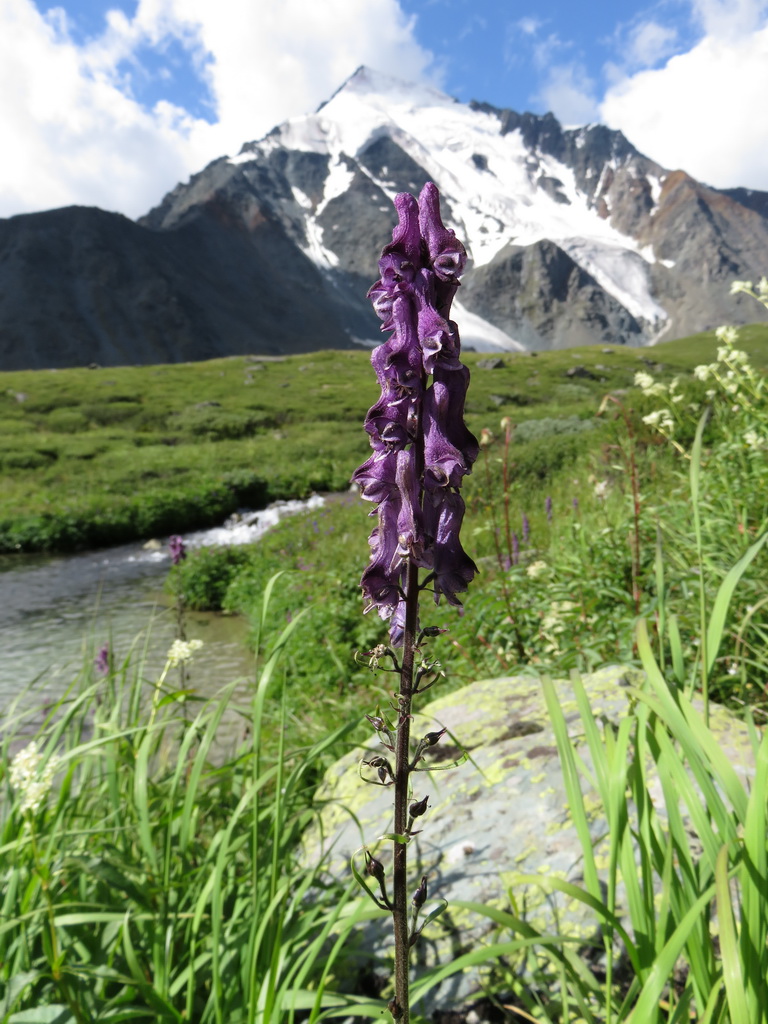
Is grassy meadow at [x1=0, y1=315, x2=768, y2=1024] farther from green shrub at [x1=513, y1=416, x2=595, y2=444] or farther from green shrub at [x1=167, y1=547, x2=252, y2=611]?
green shrub at [x1=513, y1=416, x2=595, y2=444]

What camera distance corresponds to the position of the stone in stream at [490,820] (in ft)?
7.49

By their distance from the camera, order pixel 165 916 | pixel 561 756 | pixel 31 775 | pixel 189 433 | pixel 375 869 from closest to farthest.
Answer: pixel 375 869 → pixel 561 756 → pixel 31 775 → pixel 165 916 → pixel 189 433

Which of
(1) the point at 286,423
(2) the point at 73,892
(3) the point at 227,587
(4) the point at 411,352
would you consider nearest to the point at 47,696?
(3) the point at 227,587

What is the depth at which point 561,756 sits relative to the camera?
1807mm

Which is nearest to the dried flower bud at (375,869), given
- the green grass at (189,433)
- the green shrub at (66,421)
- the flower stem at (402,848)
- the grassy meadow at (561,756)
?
the flower stem at (402,848)

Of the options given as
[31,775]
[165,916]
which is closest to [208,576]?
[165,916]

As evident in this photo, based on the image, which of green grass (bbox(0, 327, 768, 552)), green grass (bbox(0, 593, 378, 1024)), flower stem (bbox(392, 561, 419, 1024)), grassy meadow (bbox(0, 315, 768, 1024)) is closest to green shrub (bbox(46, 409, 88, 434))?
green grass (bbox(0, 327, 768, 552))

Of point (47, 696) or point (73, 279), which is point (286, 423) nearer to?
point (47, 696)

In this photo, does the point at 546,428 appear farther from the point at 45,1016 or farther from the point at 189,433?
the point at 45,1016

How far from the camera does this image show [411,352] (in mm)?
1346

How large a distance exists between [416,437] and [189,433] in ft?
151

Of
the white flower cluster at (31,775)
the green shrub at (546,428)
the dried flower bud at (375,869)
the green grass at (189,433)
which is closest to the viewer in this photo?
the dried flower bud at (375,869)

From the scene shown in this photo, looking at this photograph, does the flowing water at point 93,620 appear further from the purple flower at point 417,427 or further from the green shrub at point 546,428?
the green shrub at point 546,428

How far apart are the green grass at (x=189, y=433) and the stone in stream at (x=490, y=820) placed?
15359mm
